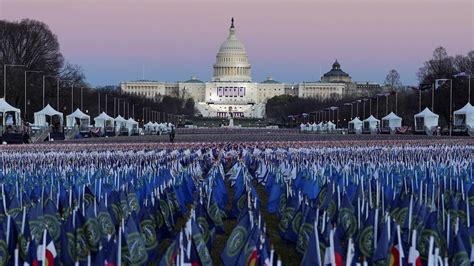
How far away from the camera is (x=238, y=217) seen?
15.1 m

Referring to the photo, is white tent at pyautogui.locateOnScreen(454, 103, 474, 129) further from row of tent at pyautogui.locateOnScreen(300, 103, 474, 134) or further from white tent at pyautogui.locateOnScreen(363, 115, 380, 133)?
white tent at pyautogui.locateOnScreen(363, 115, 380, 133)

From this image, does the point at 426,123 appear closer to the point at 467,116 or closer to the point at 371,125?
the point at 467,116

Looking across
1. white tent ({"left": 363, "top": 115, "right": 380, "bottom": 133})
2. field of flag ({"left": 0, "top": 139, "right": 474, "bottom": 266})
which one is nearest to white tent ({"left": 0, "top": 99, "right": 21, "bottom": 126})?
field of flag ({"left": 0, "top": 139, "right": 474, "bottom": 266})

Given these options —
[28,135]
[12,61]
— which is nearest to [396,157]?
[28,135]

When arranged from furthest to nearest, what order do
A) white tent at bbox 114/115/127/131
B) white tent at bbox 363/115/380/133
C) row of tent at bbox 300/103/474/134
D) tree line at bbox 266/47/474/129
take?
tree line at bbox 266/47/474/129 < white tent at bbox 363/115/380/133 < white tent at bbox 114/115/127/131 < row of tent at bbox 300/103/474/134

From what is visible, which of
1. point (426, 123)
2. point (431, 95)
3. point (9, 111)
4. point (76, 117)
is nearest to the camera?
point (9, 111)

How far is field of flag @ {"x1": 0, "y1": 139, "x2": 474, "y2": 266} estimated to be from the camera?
35.8 ft

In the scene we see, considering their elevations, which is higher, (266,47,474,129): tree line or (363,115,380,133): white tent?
(266,47,474,129): tree line

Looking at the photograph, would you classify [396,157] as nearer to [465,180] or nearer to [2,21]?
[465,180]

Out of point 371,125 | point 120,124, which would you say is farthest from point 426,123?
point 120,124

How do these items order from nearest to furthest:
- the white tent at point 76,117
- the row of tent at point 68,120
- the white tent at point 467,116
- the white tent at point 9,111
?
1. the white tent at point 9,111
2. the row of tent at point 68,120
3. the white tent at point 467,116
4. the white tent at point 76,117

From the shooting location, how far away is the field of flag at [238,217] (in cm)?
1092

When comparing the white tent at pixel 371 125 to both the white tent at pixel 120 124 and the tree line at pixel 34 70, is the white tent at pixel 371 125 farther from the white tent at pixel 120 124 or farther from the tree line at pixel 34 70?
the tree line at pixel 34 70

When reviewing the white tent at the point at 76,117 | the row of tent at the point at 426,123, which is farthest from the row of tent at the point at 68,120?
the row of tent at the point at 426,123
